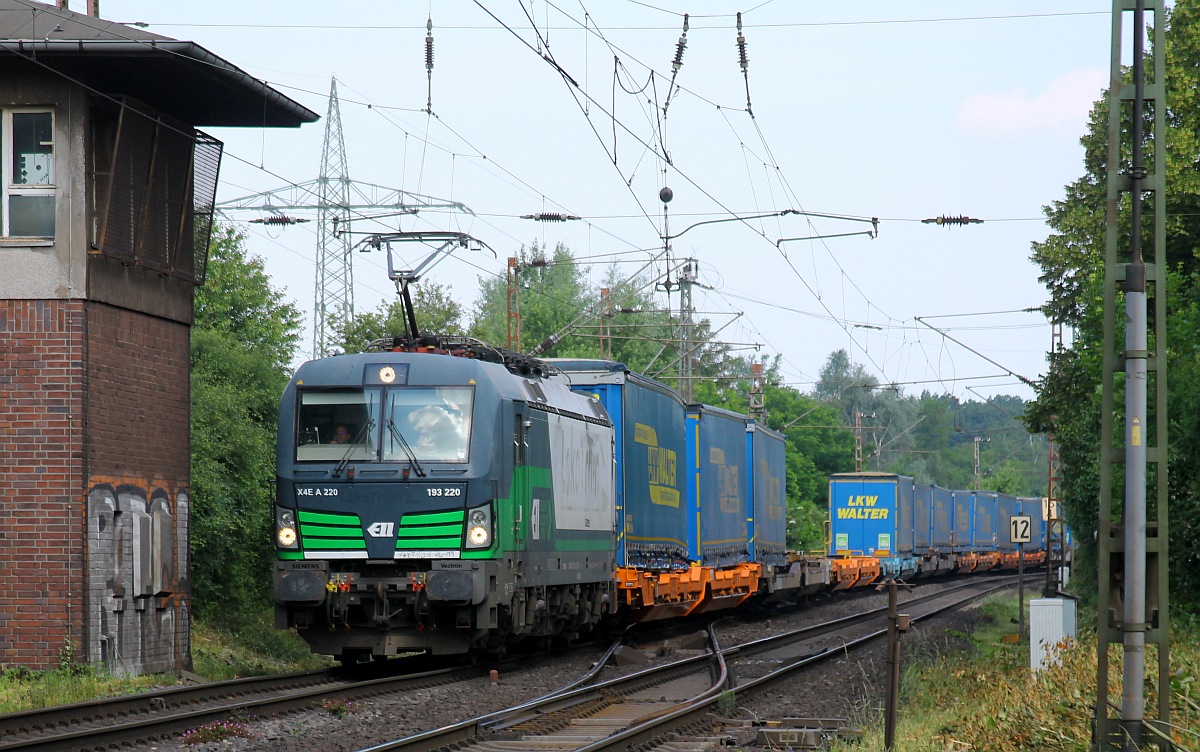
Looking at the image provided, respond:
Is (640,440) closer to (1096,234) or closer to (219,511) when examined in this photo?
(219,511)

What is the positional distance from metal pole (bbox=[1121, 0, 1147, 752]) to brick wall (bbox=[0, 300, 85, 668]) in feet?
31.6

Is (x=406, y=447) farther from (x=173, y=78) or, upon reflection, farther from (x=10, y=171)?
(x=10, y=171)

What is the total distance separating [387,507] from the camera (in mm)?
14523

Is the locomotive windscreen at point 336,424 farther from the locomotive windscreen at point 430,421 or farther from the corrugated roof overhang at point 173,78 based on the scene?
the corrugated roof overhang at point 173,78

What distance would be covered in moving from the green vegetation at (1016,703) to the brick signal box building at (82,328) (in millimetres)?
7453

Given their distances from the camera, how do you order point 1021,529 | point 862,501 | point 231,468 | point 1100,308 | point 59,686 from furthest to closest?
point 862,501, point 1021,529, point 1100,308, point 231,468, point 59,686

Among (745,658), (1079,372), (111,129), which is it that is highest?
(111,129)

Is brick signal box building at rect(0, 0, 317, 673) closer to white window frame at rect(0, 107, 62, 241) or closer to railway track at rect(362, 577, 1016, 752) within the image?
white window frame at rect(0, 107, 62, 241)

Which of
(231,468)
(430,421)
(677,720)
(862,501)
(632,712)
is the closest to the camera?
(677,720)

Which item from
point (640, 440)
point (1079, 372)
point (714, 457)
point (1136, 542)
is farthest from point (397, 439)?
point (1079, 372)

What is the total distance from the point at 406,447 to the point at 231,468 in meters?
8.69

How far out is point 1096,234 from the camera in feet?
93.9

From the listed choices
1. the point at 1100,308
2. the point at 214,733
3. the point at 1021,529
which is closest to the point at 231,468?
the point at 214,733

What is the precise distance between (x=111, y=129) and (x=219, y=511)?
7.37 metres
